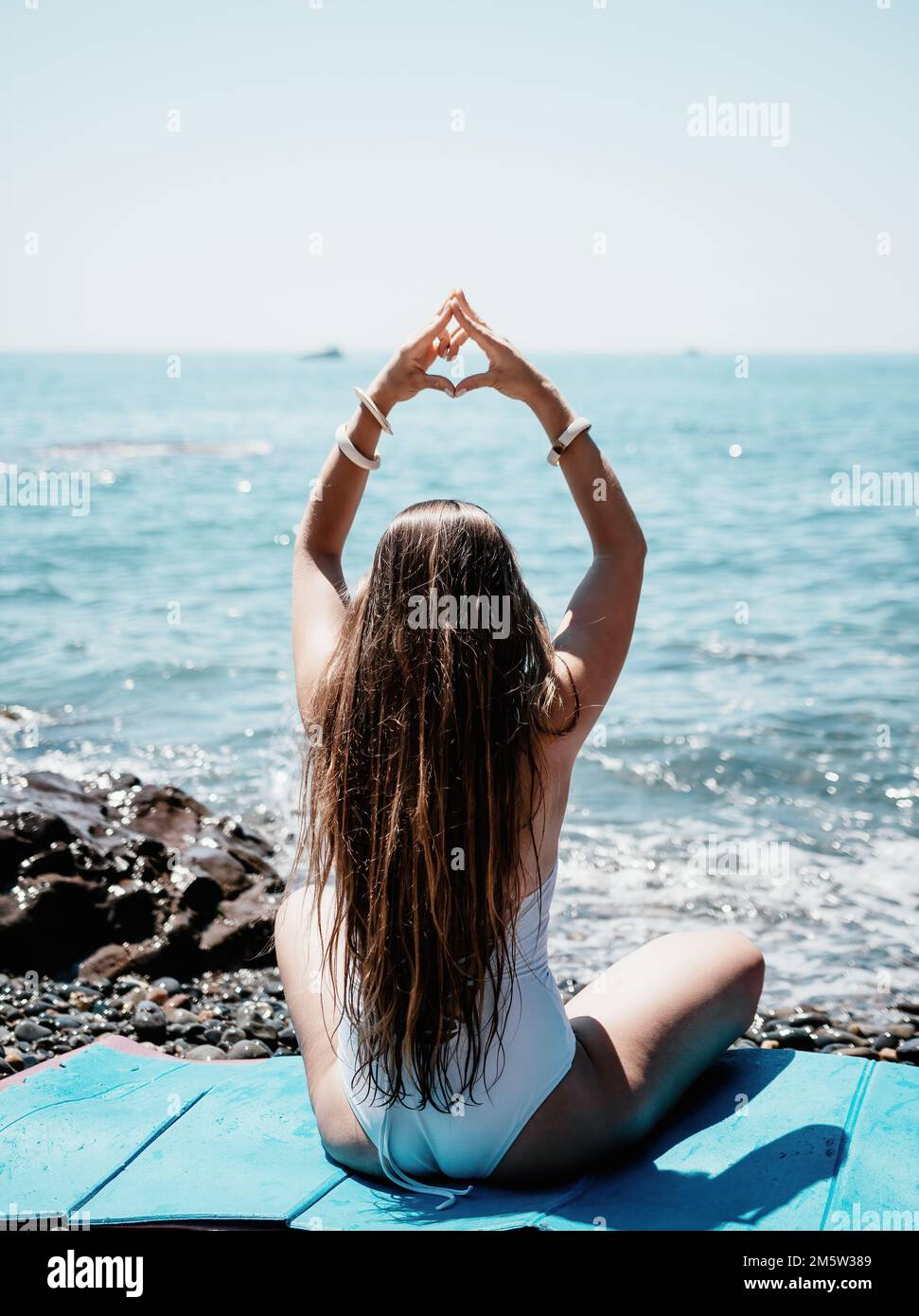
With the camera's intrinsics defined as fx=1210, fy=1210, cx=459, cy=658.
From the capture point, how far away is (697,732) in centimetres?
882

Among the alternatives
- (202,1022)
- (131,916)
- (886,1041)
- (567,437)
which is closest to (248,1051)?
(202,1022)

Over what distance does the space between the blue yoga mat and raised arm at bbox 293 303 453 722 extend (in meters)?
1.22

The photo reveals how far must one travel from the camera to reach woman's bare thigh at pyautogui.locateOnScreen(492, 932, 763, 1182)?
2705 millimetres

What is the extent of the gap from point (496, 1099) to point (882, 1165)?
0.90 meters

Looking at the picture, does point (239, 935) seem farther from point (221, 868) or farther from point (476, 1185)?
point (476, 1185)

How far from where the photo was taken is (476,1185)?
8.93ft

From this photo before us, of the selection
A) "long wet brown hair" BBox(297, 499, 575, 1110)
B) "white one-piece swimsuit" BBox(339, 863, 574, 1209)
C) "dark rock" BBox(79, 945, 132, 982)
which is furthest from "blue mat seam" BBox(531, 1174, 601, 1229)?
"dark rock" BBox(79, 945, 132, 982)

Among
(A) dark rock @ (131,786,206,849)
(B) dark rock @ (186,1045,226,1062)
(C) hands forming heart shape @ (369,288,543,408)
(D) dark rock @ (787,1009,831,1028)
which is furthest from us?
(A) dark rock @ (131,786,206,849)

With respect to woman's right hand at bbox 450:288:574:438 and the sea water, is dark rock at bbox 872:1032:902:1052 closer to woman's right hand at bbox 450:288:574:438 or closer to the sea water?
the sea water
